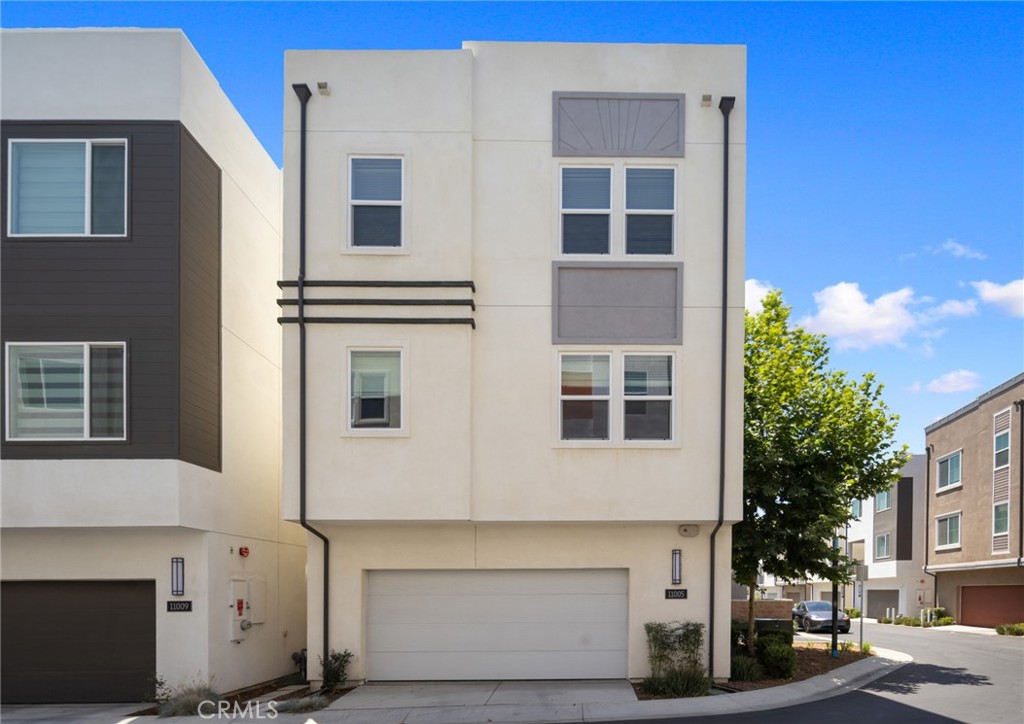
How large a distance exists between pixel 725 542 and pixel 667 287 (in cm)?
429

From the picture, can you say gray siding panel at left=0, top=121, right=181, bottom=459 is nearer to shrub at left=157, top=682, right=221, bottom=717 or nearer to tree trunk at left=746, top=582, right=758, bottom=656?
shrub at left=157, top=682, right=221, bottom=717

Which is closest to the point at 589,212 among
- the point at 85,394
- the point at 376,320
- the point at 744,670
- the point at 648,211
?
the point at 648,211

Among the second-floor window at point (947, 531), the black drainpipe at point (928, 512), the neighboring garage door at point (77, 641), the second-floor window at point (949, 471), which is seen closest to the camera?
the neighboring garage door at point (77, 641)

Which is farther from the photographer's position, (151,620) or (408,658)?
(408,658)

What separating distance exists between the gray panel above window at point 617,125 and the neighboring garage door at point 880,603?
41.9 meters

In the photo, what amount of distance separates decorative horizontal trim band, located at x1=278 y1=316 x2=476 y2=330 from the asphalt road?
6530 mm

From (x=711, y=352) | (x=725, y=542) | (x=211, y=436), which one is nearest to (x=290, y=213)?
(x=211, y=436)

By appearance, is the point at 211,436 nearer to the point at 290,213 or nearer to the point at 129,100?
the point at 290,213

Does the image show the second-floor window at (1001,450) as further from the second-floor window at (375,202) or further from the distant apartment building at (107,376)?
the distant apartment building at (107,376)

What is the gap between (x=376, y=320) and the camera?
45.6ft

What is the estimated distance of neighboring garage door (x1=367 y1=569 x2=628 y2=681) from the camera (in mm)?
14656

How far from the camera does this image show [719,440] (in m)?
14.1

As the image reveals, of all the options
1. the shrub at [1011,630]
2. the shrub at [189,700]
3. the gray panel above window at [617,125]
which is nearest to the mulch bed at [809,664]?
the shrub at [189,700]

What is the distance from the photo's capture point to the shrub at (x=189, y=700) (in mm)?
12570
